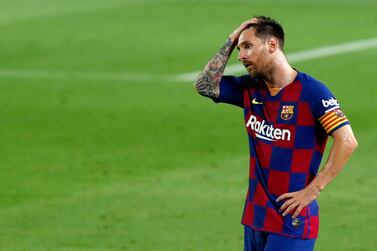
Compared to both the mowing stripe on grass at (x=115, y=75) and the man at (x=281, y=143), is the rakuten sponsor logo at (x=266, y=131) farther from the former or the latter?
the mowing stripe on grass at (x=115, y=75)

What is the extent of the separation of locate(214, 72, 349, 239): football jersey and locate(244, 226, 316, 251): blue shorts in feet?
0.13

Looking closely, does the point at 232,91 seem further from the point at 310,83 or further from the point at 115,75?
the point at 115,75

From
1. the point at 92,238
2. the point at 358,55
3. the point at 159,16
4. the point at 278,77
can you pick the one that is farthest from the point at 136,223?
the point at 159,16

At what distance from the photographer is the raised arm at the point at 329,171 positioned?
26.0 ft

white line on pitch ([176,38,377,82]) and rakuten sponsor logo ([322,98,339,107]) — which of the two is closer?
rakuten sponsor logo ([322,98,339,107])

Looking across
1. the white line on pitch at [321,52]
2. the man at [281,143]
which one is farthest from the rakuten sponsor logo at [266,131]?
the white line on pitch at [321,52]

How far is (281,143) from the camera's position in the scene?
8.13m

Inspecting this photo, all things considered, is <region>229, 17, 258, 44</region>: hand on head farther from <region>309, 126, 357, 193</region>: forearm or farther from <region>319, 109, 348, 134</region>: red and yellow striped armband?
<region>309, 126, 357, 193</region>: forearm

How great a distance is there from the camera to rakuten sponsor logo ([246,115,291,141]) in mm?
8125

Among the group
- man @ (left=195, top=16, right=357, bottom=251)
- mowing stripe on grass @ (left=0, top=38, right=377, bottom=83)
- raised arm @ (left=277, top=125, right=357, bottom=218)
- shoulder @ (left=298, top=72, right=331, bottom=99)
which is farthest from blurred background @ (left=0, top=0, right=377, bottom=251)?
shoulder @ (left=298, top=72, right=331, bottom=99)

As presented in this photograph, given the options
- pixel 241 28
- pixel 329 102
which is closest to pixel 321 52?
pixel 241 28

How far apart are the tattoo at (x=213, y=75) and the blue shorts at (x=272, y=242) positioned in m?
0.97

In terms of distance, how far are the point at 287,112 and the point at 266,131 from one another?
0.62 feet

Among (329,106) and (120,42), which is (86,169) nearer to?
(329,106)
